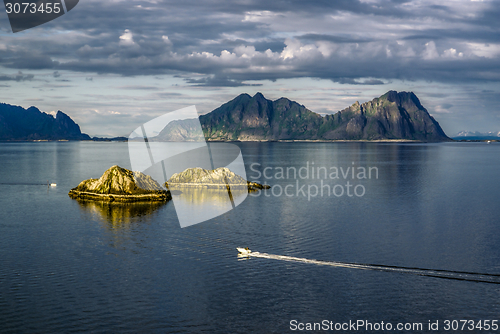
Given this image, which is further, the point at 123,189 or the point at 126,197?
the point at 123,189

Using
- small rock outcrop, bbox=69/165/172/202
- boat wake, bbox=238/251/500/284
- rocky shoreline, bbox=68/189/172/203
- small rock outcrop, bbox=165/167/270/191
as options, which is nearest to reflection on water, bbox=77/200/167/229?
rocky shoreline, bbox=68/189/172/203

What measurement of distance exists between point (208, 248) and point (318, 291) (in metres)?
13.6

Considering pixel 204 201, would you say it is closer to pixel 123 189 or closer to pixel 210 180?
pixel 123 189

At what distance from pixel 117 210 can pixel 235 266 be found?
97.3 feet

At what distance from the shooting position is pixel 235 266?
113ft

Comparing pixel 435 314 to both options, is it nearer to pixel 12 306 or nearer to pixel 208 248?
pixel 208 248

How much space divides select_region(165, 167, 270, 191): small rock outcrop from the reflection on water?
16217mm

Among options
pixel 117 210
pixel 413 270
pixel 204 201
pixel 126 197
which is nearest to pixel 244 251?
pixel 413 270

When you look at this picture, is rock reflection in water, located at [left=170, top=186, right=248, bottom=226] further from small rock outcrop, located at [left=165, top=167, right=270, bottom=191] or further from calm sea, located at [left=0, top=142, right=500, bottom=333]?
calm sea, located at [left=0, top=142, right=500, bottom=333]

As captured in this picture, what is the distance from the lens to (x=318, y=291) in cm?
2939

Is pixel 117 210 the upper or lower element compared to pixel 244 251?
upper

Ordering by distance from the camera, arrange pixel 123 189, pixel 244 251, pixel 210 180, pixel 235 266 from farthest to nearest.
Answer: pixel 210 180 < pixel 123 189 < pixel 244 251 < pixel 235 266

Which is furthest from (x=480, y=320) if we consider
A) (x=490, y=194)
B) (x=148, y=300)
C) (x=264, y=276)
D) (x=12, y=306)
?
(x=490, y=194)

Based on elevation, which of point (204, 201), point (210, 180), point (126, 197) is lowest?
point (204, 201)
